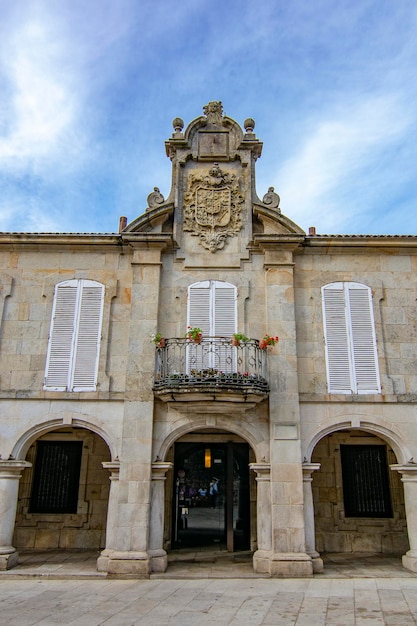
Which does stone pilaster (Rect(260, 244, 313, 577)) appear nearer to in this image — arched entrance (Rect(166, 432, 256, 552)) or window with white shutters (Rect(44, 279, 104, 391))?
arched entrance (Rect(166, 432, 256, 552))

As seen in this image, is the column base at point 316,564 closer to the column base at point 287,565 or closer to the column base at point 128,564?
the column base at point 287,565

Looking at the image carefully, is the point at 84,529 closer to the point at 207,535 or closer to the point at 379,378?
the point at 207,535

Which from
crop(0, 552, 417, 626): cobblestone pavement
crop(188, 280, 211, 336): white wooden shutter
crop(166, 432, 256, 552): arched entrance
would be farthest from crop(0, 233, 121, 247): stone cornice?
crop(0, 552, 417, 626): cobblestone pavement

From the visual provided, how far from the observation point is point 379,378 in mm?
12328

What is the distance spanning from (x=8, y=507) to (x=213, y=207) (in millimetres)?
8972

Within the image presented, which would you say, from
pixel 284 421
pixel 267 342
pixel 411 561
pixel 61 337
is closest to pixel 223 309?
pixel 267 342

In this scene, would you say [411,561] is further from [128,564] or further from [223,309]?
[223,309]

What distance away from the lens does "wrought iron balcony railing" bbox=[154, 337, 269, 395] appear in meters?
11.4

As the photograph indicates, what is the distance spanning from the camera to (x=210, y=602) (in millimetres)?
8945

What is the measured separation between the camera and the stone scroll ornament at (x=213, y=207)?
13.3m

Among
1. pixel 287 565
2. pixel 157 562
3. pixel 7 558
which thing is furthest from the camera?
pixel 7 558

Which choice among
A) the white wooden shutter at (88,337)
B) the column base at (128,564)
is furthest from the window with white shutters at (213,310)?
the column base at (128,564)

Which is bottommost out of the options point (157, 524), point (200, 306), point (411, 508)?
point (157, 524)

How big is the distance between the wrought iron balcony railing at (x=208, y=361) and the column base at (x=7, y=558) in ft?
16.2
